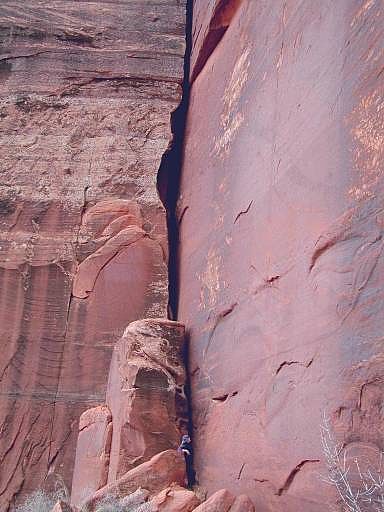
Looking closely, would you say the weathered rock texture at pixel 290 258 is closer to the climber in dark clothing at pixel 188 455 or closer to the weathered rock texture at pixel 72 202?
the climber in dark clothing at pixel 188 455

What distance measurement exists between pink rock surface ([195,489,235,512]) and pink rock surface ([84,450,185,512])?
1308 mm

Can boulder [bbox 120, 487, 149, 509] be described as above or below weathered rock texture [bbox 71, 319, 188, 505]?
below

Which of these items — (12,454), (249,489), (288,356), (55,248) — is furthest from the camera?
(55,248)

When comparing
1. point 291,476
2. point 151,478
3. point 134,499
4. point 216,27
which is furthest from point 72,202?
point 291,476

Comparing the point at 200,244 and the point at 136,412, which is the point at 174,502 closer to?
the point at 136,412

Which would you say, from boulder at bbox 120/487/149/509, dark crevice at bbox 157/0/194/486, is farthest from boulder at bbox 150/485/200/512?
dark crevice at bbox 157/0/194/486

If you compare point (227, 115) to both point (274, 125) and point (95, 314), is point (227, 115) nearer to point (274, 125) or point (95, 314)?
point (274, 125)

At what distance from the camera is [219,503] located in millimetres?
6836

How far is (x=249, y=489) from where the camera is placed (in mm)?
7629

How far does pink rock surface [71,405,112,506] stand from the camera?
9.65 metres

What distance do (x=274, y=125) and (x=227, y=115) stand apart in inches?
85.2

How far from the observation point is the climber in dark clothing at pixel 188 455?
926 centimetres

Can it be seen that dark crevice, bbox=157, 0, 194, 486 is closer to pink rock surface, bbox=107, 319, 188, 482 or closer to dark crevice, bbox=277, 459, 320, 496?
pink rock surface, bbox=107, 319, 188, 482

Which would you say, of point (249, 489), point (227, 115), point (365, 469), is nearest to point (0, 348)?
point (227, 115)
